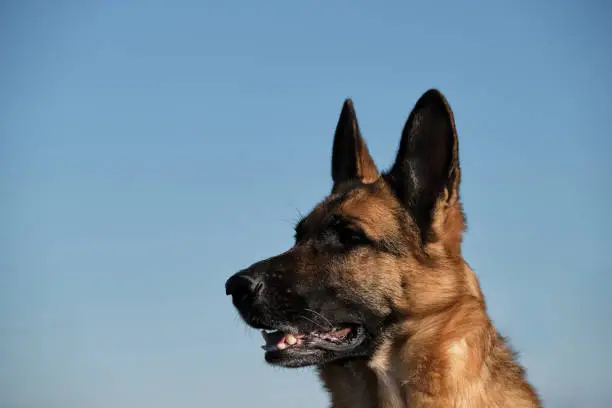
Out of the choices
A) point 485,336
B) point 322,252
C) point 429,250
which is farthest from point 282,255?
point 485,336

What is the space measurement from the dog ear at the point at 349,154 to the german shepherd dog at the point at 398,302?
123 cm

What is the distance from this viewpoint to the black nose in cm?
723

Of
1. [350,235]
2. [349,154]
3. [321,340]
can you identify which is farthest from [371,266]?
[349,154]

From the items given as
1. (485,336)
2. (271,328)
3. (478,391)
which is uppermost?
(271,328)

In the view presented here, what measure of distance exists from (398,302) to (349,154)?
2.28 meters

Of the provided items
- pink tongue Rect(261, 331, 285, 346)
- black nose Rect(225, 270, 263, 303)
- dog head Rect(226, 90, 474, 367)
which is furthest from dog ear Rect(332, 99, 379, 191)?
pink tongue Rect(261, 331, 285, 346)

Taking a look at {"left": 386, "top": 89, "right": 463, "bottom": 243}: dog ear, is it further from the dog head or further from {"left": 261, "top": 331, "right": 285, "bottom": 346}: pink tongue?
{"left": 261, "top": 331, "right": 285, "bottom": 346}: pink tongue

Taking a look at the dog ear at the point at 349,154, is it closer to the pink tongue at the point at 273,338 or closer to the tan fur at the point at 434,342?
the tan fur at the point at 434,342

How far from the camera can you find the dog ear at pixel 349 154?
8930 mm

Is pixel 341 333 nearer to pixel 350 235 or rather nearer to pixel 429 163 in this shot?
pixel 350 235

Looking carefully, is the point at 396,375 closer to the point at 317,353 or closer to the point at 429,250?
the point at 317,353

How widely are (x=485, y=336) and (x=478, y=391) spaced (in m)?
0.50

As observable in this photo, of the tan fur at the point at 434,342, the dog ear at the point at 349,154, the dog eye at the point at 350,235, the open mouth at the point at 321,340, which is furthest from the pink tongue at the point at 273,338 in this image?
the dog ear at the point at 349,154

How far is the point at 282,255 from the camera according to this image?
25.1 ft
